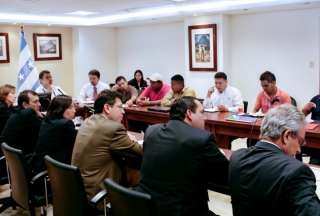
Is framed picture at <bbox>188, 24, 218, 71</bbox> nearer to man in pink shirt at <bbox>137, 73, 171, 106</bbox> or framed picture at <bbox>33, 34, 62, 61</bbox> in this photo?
man in pink shirt at <bbox>137, 73, 171, 106</bbox>

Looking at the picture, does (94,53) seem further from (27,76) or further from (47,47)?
(27,76)

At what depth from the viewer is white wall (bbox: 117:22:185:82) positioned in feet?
27.8

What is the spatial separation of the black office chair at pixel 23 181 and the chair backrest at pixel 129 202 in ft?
3.40

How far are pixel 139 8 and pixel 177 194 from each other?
18.9 ft

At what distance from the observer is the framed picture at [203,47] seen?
734cm

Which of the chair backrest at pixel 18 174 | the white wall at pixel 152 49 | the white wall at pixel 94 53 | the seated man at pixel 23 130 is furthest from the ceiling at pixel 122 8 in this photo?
the chair backrest at pixel 18 174

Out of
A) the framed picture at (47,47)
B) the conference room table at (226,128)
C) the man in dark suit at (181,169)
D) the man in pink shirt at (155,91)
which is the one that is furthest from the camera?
the framed picture at (47,47)

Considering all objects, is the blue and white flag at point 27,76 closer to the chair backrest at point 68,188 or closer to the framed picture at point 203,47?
the framed picture at point 203,47

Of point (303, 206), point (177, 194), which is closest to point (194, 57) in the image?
point (177, 194)

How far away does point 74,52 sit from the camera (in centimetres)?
921

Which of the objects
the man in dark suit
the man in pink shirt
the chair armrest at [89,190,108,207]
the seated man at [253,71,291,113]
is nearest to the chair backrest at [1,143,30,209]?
the chair armrest at [89,190,108,207]

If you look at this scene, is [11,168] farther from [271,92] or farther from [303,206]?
[271,92]


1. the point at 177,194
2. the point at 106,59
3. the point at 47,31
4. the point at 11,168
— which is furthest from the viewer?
the point at 106,59

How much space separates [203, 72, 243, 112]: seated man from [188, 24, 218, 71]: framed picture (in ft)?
7.15
